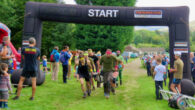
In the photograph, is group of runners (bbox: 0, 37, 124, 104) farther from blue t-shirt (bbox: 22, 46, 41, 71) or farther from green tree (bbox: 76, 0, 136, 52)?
green tree (bbox: 76, 0, 136, 52)

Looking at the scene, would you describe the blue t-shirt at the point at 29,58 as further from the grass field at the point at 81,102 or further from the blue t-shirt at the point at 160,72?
the blue t-shirt at the point at 160,72

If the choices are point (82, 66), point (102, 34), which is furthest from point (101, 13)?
point (102, 34)

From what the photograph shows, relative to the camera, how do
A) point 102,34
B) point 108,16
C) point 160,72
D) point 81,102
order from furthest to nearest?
point 102,34
point 108,16
point 160,72
point 81,102

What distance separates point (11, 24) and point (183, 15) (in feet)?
81.9

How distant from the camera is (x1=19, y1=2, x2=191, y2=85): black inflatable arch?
9203mm

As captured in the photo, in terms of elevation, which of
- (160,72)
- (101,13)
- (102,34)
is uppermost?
(102,34)

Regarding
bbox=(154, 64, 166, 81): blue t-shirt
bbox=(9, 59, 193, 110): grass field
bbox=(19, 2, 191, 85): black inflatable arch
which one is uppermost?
bbox=(19, 2, 191, 85): black inflatable arch

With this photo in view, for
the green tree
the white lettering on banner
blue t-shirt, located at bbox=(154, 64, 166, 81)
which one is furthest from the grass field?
the green tree

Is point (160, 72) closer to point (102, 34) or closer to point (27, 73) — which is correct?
point (27, 73)

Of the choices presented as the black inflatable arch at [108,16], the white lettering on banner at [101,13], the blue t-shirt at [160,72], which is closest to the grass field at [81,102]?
the blue t-shirt at [160,72]

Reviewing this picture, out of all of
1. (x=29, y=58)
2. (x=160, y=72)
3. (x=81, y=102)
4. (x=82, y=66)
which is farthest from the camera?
(x=82, y=66)

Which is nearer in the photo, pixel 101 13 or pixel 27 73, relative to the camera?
pixel 27 73

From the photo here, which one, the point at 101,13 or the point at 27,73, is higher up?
the point at 101,13

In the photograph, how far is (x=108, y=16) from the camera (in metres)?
9.56
